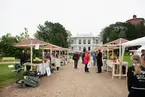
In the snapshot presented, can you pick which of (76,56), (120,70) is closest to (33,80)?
(120,70)

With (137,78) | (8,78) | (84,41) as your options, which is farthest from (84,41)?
(137,78)

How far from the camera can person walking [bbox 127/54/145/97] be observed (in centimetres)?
471

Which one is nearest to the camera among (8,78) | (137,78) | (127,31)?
(137,78)

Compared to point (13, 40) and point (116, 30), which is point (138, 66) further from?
point (116, 30)

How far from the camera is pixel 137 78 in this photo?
15.5 feet

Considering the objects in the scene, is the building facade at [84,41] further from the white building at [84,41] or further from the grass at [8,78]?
the grass at [8,78]

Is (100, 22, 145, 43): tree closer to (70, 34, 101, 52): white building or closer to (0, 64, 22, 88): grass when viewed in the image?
(70, 34, 101, 52): white building

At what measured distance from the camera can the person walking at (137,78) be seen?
471cm

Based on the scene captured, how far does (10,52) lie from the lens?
51188 mm

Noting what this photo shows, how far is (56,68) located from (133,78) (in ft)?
63.8

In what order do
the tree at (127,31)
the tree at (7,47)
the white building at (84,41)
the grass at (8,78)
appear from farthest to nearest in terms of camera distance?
the white building at (84,41)
the tree at (127,31)
the tree at (7,47)
the grass at (8,78)

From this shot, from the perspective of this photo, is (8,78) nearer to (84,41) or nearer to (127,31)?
(127,31)

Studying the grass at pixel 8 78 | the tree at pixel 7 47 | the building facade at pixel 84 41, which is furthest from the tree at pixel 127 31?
the grass at pixel 8 78

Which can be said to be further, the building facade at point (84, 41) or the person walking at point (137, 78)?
the building facade at point (84, 41)
